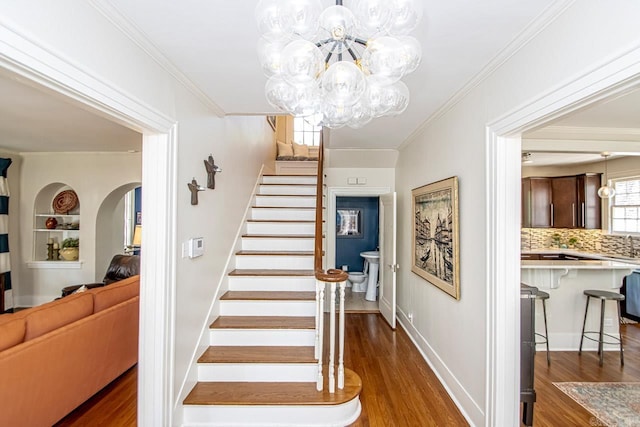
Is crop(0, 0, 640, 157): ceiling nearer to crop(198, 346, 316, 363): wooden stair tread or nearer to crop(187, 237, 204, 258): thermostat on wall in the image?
crop(187, 237, 204, 258): thermostat on wall

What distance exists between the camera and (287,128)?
6543mm

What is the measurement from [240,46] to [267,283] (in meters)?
2.15

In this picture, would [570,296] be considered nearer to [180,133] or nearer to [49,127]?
[180,133]

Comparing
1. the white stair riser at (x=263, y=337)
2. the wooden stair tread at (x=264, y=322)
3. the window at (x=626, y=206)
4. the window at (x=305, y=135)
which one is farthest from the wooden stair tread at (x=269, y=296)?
the window at (x=626, y=206)

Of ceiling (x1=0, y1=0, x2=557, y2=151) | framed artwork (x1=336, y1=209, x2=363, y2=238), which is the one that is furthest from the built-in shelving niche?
framed artwork (x1=336, y1=209, x2=363, y2=238)

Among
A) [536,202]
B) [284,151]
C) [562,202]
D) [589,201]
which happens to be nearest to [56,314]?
[284,151]

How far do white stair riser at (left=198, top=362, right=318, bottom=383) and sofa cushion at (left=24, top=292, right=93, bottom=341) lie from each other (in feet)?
3.20

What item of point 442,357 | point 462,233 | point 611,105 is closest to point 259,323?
point 442,357

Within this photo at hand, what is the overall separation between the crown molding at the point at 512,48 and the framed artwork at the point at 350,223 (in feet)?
12.1

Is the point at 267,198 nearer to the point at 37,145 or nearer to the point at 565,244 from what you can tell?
the point at 37,145

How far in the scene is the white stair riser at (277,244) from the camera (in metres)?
3.56

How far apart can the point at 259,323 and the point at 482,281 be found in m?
1.80

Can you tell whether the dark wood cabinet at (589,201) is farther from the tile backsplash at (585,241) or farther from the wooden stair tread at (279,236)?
the wooden stair tread at (279,236)

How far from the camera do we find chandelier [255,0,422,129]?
89cm
